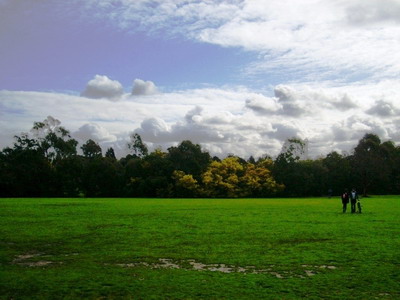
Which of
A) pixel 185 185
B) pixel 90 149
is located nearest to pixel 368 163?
pixel 185 185

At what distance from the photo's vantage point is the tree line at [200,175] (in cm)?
9069

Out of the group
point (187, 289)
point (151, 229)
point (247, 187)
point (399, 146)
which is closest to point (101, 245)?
point (151, 229)

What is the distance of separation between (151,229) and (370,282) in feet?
46.5

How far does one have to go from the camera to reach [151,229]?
75.5 ft

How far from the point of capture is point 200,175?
9688 centimetres

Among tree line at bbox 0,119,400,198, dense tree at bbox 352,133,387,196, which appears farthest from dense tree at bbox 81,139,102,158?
A: dense tree at bbox 352,133,387,196

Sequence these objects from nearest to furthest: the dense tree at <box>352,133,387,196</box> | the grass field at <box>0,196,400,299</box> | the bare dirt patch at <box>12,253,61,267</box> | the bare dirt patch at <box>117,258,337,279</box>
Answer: the grass field at <box>0,196,400,299</box> < the bare dirt patch at <box>117,258,337,279</box> < the bare dirt patch at <box>12,253,61,267</box> < the dense tree at <box>352,133,387,196</box>


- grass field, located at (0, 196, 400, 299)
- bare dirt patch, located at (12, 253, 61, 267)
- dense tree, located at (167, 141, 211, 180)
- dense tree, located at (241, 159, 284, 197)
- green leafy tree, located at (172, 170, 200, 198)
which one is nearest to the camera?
grass field, located at (0, 196, 400, 299)

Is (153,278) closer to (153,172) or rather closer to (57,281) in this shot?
(57,281)

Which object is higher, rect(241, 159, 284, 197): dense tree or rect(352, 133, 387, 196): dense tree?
rect(352, 133, 387, 196): dense tree

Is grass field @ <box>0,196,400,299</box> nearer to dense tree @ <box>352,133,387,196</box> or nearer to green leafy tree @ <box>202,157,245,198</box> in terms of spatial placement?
green leafy tree @ <box>202,157,245,198</box>

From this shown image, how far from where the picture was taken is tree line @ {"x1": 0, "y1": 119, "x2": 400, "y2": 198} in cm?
9069

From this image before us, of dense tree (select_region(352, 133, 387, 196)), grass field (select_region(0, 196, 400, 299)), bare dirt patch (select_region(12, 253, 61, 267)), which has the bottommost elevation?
bare dirt patch (select_region(12, 253, 61, 267))

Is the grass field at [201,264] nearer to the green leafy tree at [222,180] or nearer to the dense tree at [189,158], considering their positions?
the green leafy tree at [222,180]
